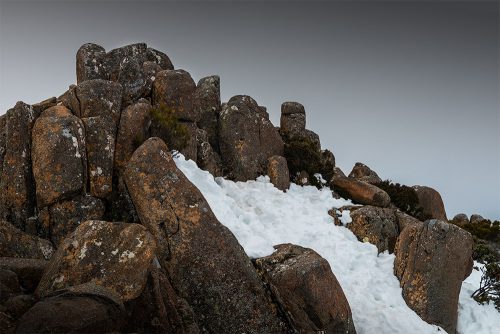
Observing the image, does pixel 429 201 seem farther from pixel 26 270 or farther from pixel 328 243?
pixel 26 270

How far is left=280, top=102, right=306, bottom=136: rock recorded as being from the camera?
30953mm

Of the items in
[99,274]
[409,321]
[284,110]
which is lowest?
[409,321]

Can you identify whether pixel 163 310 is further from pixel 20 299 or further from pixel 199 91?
pixel 199 91

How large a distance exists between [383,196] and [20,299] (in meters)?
20.0

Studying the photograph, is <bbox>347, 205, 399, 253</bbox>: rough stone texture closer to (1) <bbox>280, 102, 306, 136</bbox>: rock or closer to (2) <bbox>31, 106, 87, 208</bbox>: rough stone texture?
(1) <bbox>280, 102, 306, 136</bbox>: rock

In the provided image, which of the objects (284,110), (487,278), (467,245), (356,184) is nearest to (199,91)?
(284,110)

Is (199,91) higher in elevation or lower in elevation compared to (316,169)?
higher

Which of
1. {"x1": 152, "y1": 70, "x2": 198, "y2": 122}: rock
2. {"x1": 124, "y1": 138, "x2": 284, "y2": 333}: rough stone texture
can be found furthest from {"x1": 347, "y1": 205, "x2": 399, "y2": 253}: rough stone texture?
{"x1": 152, "y1": 70, "x2": 198, "y2": 122}: rock

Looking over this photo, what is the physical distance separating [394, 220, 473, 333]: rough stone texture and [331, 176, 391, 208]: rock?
589 centimetres

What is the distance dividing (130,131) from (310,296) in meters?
10.1

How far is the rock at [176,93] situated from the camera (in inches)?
838

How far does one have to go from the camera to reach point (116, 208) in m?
16.6

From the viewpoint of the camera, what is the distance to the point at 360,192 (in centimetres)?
2494

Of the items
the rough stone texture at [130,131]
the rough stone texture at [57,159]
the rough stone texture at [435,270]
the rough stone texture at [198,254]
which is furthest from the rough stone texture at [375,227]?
the rough stone texture at [57,159]
